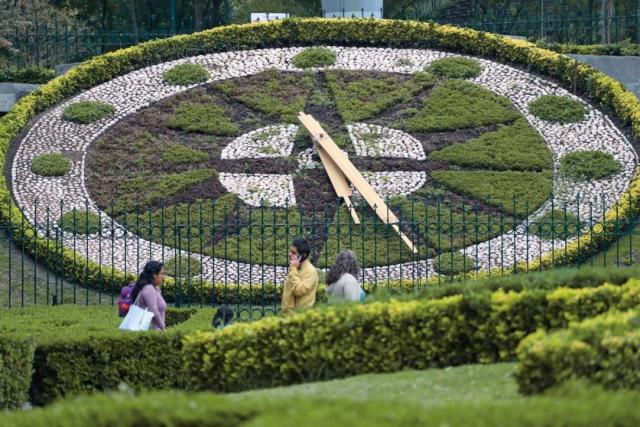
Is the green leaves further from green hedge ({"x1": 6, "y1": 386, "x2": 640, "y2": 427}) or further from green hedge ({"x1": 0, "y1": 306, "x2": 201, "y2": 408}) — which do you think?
green hedge ({"x1": 6, "y1": 386, "x2": 640, "y2": 427})

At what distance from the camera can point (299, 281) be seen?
12086mm

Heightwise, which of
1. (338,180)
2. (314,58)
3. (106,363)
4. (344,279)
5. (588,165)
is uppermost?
(314,58)

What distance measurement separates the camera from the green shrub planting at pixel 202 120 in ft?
68.0

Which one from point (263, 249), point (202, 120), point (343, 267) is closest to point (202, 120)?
point (202, 120)

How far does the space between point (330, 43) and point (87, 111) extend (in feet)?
15.2

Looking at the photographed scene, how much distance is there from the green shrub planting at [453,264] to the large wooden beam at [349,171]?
33cm

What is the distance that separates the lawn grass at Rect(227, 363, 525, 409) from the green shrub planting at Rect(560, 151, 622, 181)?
10.7m

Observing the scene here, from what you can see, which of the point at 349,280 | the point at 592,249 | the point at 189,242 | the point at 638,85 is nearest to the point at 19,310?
the point at 189,242

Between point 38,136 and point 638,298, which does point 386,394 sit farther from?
point 38,136

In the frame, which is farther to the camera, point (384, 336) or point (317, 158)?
point (317, 158)

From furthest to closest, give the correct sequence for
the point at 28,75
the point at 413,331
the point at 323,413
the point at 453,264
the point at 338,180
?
the point at 28,75 → the point at 338,180 → the point at 453,264 → the point at 413,331 → the point at 323,413

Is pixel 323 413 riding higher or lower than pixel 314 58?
lower

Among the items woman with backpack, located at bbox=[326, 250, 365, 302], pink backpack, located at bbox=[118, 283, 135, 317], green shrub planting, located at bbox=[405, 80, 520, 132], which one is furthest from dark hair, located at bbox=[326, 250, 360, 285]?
green shrub planting, located at bbox=[405, 80, 520, 132]

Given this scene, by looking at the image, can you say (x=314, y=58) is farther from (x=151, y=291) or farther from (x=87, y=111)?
(x=151, y=291)
